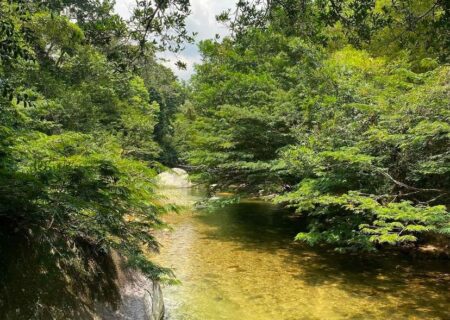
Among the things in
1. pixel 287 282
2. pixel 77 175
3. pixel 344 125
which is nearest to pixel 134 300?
pixel 77 175

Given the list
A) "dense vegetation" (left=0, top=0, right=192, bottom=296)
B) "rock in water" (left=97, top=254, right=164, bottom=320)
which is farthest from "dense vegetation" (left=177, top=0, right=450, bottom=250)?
"rock in water" (left=97, top=254, right=164, bottom=320)

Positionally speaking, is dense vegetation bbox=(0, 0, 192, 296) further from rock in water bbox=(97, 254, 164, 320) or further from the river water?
the river water

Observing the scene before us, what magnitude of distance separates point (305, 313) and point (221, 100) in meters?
12.6

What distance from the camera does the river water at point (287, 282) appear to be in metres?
6.12

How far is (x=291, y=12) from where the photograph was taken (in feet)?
12.6

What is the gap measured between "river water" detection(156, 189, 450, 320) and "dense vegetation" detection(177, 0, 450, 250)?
67cm

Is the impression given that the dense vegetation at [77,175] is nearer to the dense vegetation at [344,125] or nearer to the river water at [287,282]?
the dense vegetation at [344,125]

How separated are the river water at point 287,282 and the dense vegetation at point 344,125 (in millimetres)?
669

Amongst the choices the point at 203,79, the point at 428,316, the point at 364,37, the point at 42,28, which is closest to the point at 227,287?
the point at 428,316

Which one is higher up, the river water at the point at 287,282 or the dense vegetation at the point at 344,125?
the dense vegetation at the point at 344,125

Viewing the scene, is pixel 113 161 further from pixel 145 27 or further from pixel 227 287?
pixel 227 287

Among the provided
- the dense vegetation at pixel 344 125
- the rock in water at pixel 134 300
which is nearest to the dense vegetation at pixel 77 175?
the rock in water at pixel 134 300

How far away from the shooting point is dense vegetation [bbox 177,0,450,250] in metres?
4.27

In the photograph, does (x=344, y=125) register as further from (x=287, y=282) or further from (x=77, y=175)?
(x=77, y=175)
